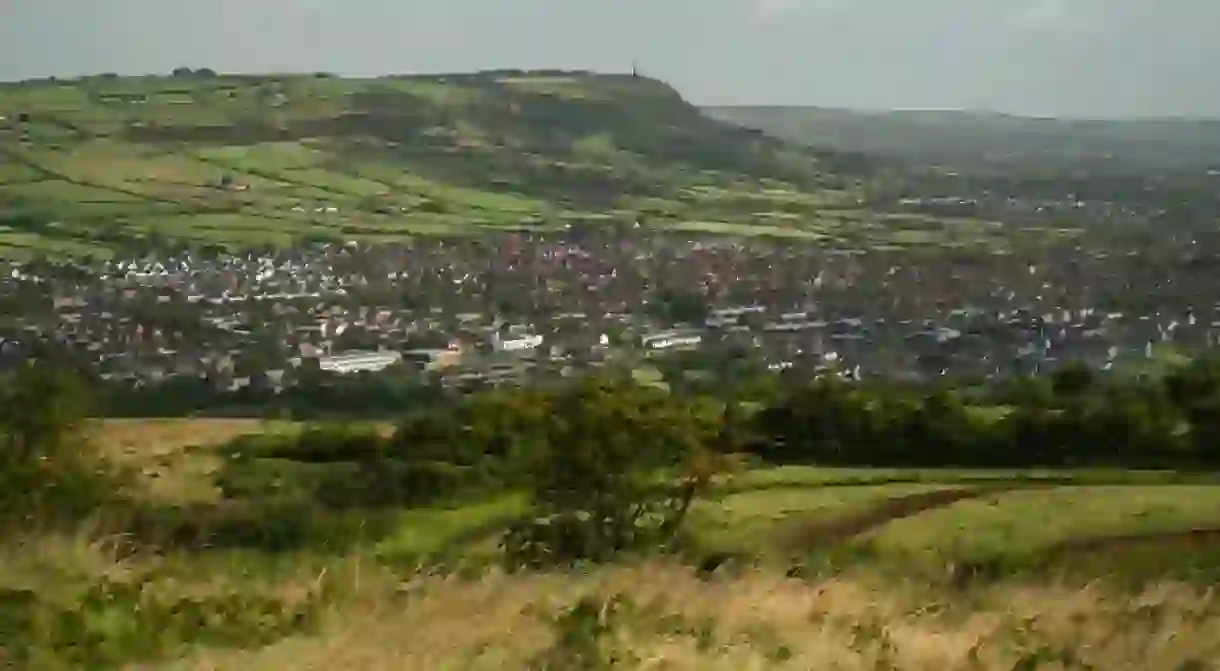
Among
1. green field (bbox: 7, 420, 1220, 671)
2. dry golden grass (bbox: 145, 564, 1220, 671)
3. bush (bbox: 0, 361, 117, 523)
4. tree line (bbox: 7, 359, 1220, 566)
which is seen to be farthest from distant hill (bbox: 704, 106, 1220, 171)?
dry golden grass (bbox: 145, 564, 1220, 671)

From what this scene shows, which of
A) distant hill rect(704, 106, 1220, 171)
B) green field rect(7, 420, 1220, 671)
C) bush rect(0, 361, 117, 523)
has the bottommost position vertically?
A: bush rect(0, 361, 117, 523)

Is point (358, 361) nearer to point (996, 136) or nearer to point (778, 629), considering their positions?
point (778, 629)

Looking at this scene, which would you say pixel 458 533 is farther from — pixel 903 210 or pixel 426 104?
pixel 426 104

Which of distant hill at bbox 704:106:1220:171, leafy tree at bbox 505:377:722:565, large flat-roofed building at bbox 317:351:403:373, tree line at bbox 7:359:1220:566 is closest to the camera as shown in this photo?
leafy tree at bbox 505:377:722:565

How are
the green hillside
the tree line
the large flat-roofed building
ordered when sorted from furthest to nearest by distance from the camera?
the green hillside < the large flat-roofed building < the tree line

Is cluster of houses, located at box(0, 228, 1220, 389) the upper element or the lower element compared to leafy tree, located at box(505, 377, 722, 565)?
lower

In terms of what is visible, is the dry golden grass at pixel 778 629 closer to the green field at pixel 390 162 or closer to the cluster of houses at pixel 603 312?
the cluster of houses at pixel 603 312

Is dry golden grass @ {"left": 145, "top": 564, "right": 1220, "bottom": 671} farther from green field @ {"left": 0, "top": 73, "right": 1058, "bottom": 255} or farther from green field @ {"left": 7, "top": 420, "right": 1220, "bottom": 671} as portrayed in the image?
green field @ {"left": 0, "top": 73, "right": 1058, "bottom": 255}
